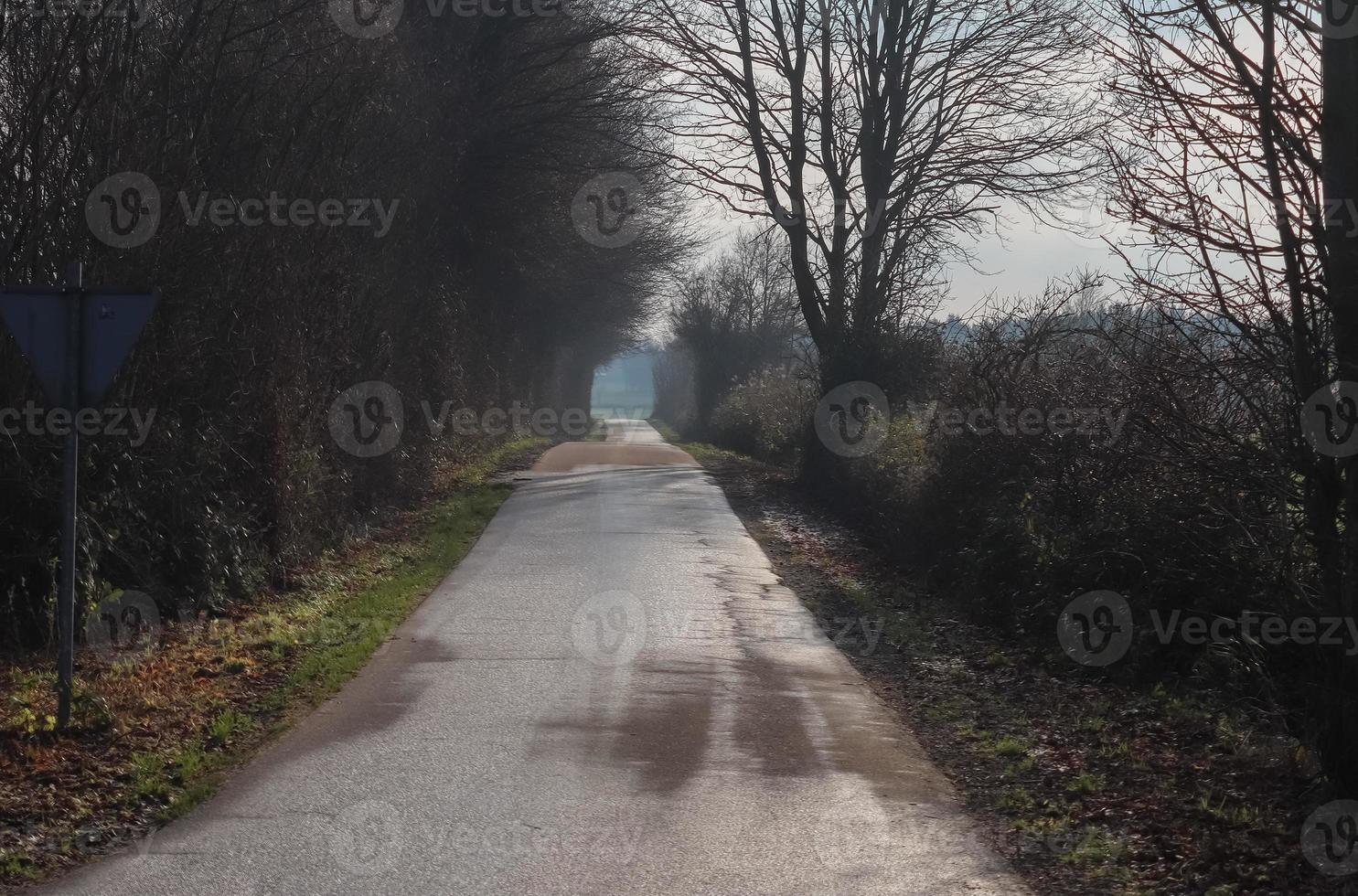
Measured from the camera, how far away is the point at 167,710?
307 inches

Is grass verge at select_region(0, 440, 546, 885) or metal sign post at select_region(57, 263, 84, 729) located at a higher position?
metal sign post at select_region(57, 263, 84, 729)

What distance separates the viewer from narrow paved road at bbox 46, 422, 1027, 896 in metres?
5.41

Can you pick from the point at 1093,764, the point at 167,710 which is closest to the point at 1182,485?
the point at 1093,764

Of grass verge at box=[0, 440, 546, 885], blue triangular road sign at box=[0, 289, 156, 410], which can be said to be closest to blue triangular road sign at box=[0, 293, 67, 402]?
blue triangular road sign at box=[0, 289, 156, 410]

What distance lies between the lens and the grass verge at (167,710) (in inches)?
235

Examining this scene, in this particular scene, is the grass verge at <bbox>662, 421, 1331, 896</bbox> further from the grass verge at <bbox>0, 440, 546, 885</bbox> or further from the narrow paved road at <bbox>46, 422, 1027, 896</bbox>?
the grass verge at <bbox>0, 440, 546, 885</bbox>

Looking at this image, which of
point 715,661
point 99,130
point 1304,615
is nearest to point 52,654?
point 99,130

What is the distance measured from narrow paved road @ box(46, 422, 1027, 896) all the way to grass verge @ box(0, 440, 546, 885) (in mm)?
263

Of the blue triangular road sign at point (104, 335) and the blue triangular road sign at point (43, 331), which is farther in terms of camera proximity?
the blue triangular road sign at point (104, 335)

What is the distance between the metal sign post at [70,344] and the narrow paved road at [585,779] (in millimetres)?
1493

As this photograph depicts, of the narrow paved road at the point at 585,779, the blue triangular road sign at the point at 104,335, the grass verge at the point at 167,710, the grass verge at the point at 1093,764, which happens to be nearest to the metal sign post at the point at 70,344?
the blue triangular road sign at the point at 104,335

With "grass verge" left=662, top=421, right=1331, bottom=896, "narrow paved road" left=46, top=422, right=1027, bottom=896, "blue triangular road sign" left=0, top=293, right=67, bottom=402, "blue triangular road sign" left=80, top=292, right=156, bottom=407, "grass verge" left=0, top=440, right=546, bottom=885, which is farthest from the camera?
"blue triangular road sign" left=80, top=292, right=156, bottom=407

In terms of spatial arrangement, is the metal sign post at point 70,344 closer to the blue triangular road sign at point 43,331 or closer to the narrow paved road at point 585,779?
the blue triangular road sign at point 43,331

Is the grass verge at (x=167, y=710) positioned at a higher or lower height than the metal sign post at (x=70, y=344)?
lower
